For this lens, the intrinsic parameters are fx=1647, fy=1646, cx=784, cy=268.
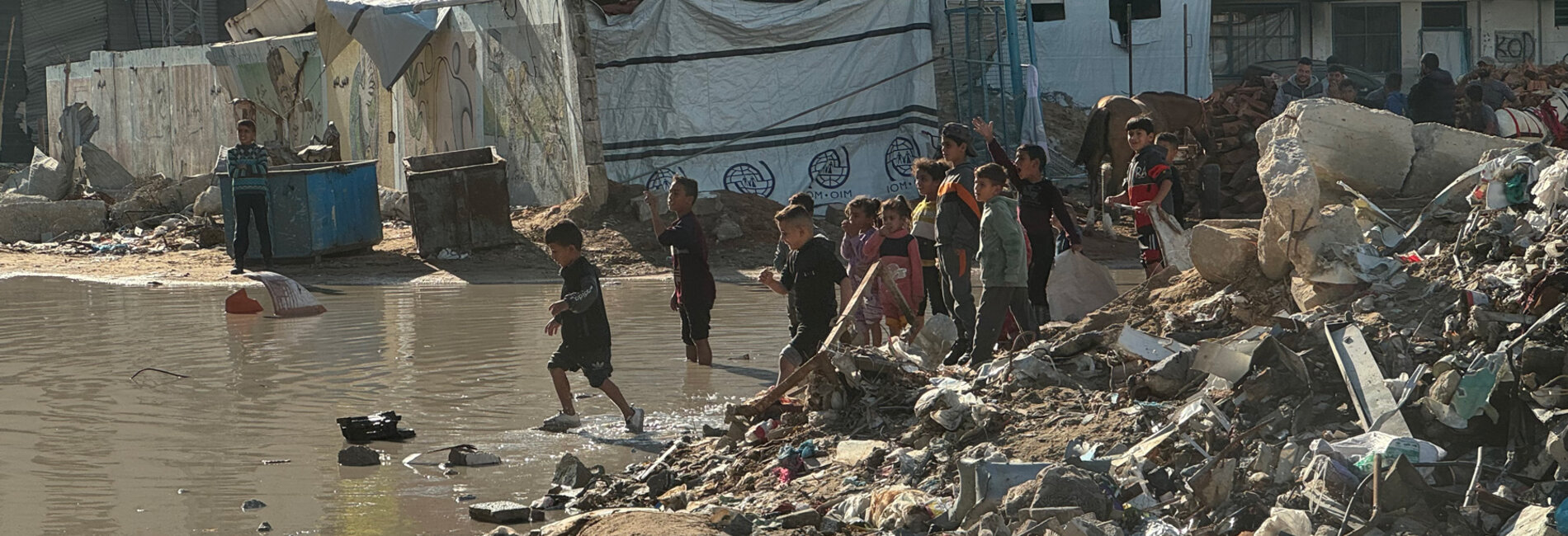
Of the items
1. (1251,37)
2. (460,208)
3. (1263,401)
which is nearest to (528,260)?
(460,208)

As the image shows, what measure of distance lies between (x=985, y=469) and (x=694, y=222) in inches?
156

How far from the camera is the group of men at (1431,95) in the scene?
16812 mm

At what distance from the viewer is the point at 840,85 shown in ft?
61.2

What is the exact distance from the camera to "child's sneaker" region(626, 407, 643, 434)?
760 cm

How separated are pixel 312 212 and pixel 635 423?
9.31 meters

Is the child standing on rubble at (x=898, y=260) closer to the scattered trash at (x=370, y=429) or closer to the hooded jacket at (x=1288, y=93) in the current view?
the scattered trash at (x=370, y=429)

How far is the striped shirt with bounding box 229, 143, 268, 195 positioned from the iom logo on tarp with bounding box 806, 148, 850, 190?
6.15 meters

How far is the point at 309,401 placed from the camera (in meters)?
8.65

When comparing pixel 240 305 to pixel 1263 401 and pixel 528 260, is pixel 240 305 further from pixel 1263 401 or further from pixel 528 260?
pixel 1263 401

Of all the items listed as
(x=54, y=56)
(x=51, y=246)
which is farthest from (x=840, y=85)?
(x=54, y=56)

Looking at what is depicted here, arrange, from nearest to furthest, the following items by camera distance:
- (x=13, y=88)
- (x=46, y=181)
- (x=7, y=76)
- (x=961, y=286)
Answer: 1. (x=961, y=286)
2. (x=46, y=181)
3. (x=7, y=76)
4. (x=13, y=88)

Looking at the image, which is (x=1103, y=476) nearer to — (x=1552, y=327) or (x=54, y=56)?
(x=1552, y=327)

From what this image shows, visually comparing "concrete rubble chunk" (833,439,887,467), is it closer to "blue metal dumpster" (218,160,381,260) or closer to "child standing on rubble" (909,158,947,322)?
"child standing on rubble" (909,158,947,322)

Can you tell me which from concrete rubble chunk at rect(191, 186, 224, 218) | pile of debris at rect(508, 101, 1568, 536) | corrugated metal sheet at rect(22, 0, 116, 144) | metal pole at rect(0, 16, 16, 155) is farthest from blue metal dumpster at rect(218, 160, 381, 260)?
metal pole at rect(0, 16, 16, 155)
